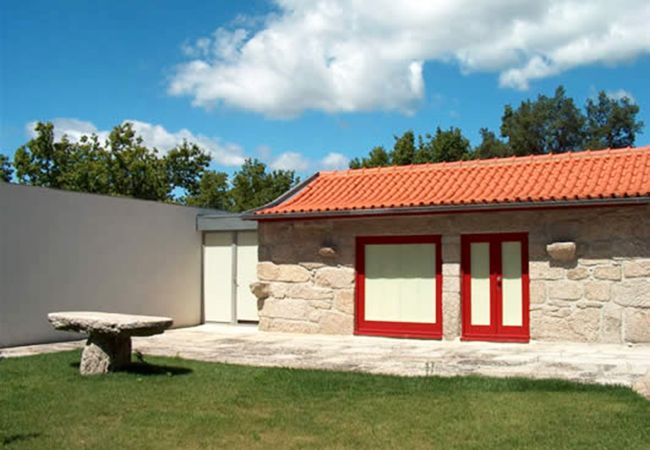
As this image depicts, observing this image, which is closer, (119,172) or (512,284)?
(512,284)

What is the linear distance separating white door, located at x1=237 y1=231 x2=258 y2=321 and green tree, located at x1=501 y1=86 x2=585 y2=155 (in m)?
24.8

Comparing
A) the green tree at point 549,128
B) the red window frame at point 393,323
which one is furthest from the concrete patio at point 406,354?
the green tree at point 549,128

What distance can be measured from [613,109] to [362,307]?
28509mm

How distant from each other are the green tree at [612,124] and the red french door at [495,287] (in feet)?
87.2

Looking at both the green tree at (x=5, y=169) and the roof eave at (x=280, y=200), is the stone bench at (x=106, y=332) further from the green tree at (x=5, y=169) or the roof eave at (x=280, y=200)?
the green tree at (x=5, y=169)

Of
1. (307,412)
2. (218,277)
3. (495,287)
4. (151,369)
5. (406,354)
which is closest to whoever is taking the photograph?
(307,412)

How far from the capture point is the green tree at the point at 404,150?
102 feet

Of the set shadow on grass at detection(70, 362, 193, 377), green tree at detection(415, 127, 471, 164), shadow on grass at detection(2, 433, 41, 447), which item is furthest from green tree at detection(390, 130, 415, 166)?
shadow on grass at detection(2, 433, 41, 447)

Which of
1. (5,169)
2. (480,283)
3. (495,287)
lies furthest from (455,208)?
(5,169)

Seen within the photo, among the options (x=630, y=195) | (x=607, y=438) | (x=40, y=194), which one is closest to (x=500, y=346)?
(x=630, y=195)

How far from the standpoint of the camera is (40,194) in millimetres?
12195

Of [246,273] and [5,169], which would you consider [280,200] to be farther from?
[5,169]

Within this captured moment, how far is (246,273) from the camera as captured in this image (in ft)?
50.6

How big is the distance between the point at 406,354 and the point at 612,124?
3031 cm
